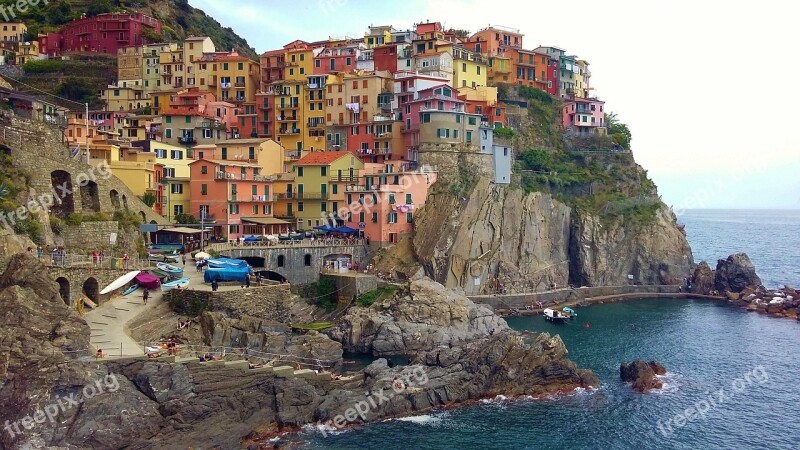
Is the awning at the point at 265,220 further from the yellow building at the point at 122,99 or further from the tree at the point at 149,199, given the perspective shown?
the yellow building at the point at 122,99

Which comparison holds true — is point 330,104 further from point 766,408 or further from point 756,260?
point 756,260

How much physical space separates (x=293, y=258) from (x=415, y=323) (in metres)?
13.0

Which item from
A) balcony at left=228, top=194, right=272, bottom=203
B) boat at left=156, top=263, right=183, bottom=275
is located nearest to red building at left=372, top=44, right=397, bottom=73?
balcony at left=228, top=194, right=272, bottom=203

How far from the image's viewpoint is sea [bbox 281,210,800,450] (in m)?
40.1

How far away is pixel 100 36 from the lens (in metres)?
109

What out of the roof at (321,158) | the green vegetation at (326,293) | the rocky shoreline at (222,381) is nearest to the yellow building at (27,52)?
the roof at (321,158)

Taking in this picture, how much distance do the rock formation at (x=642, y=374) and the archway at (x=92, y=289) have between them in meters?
33.2

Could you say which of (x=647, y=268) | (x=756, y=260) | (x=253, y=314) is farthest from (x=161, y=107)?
(x=756, y=260)

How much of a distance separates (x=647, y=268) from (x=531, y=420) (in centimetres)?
4744

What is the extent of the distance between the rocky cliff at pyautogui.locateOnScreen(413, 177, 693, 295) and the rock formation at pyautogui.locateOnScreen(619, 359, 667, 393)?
2157 cm

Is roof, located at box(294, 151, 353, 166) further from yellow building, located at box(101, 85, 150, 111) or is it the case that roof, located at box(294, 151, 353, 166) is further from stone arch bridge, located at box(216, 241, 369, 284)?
yellow building, located at box(101, 85, 150, 111)

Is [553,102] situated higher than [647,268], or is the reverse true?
[553,102]

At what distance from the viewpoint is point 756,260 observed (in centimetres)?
12781

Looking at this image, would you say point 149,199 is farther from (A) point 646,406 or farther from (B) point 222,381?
(A) point 646,406
